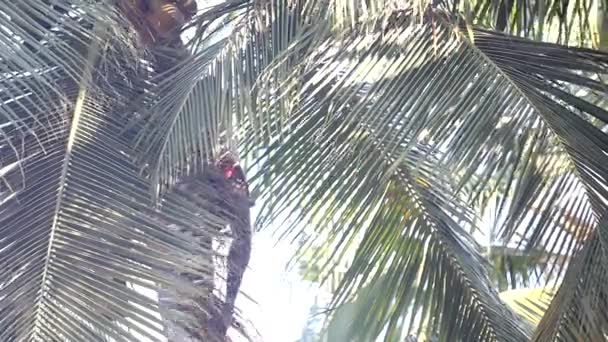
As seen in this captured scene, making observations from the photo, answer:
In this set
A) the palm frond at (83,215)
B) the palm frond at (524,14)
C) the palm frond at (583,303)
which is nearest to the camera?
the palm frond at (583,303)

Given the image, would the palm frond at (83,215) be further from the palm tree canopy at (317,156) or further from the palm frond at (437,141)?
the palm frond at (437,141)

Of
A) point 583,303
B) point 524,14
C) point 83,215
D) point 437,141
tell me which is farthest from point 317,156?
point 583,303

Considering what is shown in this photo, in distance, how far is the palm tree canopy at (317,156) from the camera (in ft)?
6.28

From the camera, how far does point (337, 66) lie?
2338 mm

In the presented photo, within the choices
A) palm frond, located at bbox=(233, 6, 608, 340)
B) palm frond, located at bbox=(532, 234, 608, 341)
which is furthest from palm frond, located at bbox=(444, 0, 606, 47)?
palm frond, located at bbox=(532, 234, 608, 341)

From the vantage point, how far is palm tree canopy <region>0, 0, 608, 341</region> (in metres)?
1.91

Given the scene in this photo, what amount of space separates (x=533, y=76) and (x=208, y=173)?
0.97 m

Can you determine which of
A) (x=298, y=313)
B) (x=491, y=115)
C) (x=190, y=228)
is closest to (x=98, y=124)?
(x=190, y=228)

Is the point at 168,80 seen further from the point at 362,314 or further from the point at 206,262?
the point at 362,314

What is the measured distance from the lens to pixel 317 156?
2.45m

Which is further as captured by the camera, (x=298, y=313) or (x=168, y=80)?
(x=298, y=313)

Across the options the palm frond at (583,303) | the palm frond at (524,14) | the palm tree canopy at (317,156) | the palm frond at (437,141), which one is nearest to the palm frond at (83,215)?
the palm tree canopy at (317,156)

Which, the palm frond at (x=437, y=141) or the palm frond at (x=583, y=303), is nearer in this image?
the palm frond at (x=583, y=303)

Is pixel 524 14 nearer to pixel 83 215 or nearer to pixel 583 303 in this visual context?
pixel 583 303
